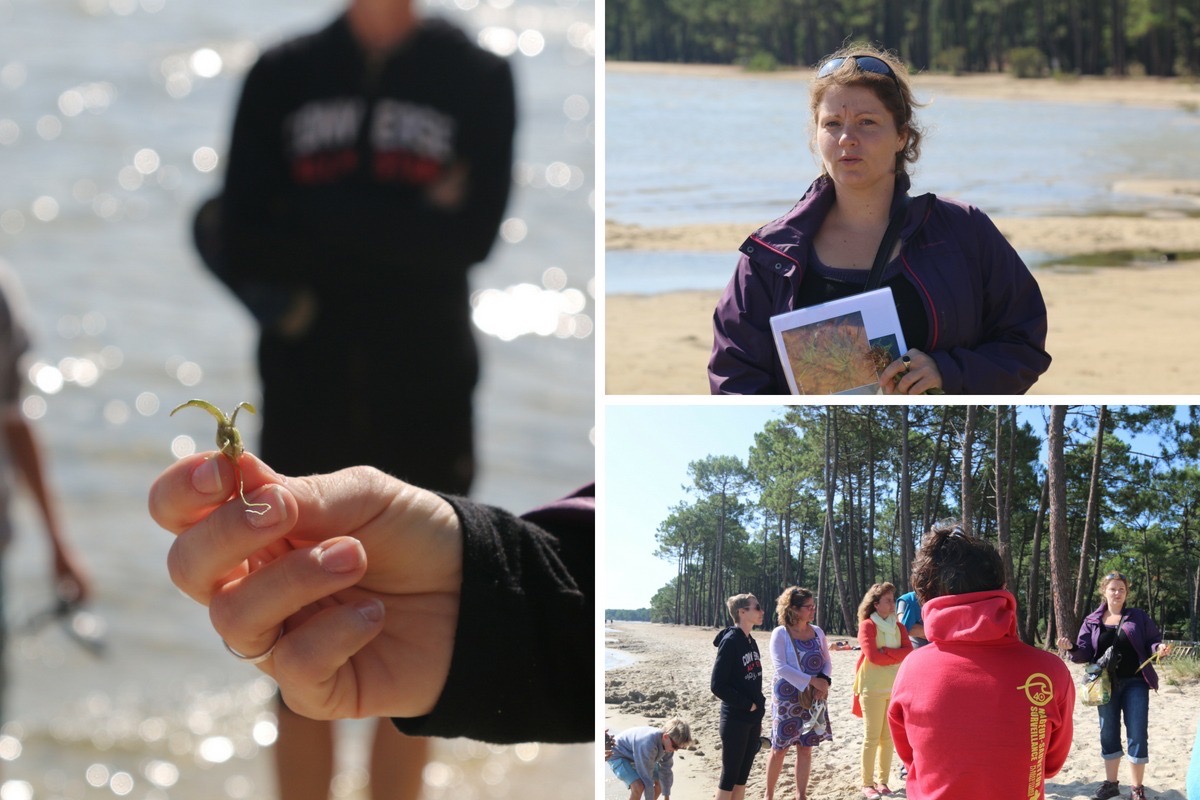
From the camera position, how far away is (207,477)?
4.39ft

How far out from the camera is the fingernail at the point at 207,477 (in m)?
1.34

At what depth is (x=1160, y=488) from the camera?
174 cm

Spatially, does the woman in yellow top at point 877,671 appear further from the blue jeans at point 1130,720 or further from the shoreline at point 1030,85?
the shoreline at point 1030,85

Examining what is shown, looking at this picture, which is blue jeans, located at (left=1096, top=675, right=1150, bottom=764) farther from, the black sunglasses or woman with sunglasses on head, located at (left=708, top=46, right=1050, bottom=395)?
the black sunglasses

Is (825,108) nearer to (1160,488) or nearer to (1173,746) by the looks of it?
(1160,488)

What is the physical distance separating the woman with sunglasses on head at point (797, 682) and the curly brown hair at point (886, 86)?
0.73 metres

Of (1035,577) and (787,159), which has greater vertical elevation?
(787,159)

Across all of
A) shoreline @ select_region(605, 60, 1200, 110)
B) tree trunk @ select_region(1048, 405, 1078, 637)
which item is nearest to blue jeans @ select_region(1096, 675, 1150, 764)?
tree trunk @ select_region(1048, 405, 1078, 637)

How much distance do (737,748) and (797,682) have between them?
5.2 inches

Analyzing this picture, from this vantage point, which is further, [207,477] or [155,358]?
[155,358]

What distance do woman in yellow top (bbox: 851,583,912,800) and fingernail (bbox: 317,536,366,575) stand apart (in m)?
0.74

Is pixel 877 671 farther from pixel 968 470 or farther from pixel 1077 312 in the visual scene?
pixel 1077 312

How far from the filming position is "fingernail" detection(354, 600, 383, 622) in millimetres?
1496

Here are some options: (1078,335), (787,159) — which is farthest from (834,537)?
(787,159)
